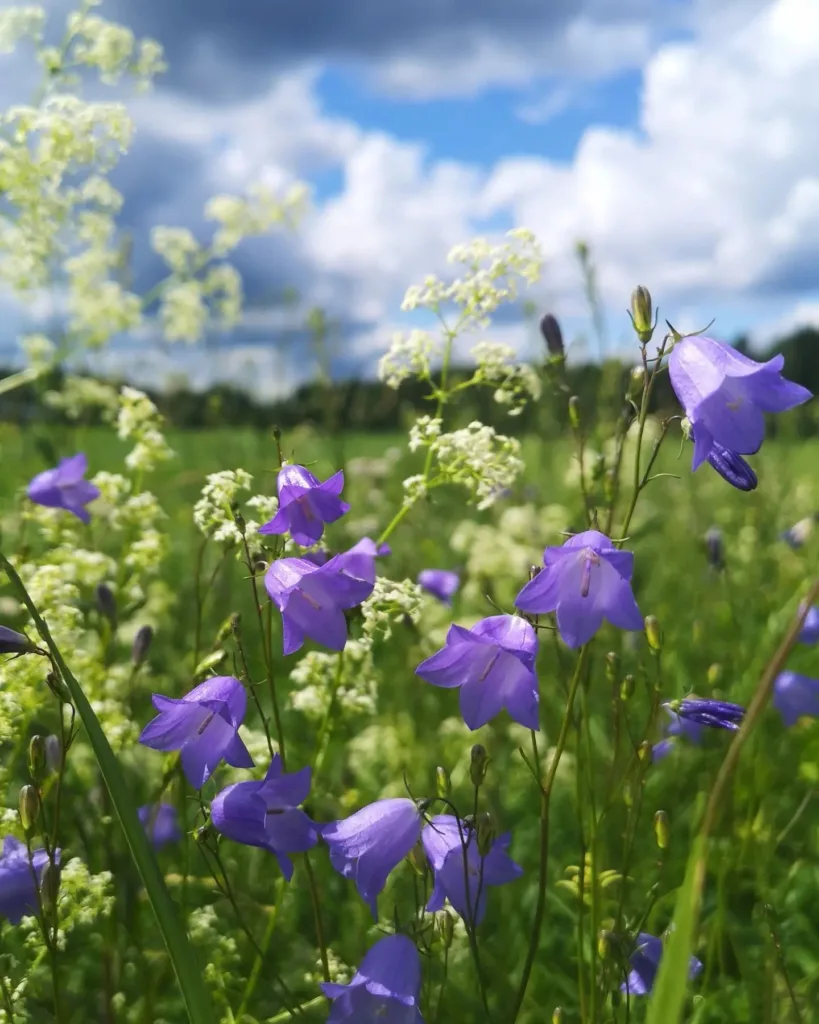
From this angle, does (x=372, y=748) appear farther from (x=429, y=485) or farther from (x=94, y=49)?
(x=94, y=49)

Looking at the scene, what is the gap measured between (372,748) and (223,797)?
1.84 meters

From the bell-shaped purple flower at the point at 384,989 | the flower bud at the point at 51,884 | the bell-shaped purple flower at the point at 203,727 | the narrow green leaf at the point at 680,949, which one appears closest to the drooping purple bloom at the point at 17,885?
the flower bud at the point at 51,884

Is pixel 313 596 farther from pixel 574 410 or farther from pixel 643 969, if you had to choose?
pixel 643 969

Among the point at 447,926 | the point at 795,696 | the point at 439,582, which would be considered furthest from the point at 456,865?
the point at 795,696

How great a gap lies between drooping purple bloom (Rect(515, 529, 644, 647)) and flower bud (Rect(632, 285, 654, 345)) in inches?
13.1

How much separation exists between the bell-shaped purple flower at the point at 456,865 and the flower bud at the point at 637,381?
0.81 meters

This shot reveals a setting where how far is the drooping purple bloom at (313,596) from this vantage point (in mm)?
1440

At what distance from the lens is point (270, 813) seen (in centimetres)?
146

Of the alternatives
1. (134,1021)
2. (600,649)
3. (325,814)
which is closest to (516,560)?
(600,649)

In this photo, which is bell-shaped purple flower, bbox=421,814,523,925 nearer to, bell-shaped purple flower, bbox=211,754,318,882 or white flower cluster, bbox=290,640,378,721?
bell-shaped purple flower, bbox=211,754,318,882

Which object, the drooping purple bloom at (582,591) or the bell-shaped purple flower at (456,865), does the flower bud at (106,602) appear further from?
the drooping purple bloom at (582,591)

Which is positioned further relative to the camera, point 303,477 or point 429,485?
point 429,485

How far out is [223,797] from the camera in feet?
4.74

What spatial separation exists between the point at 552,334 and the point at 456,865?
3.64 feet
